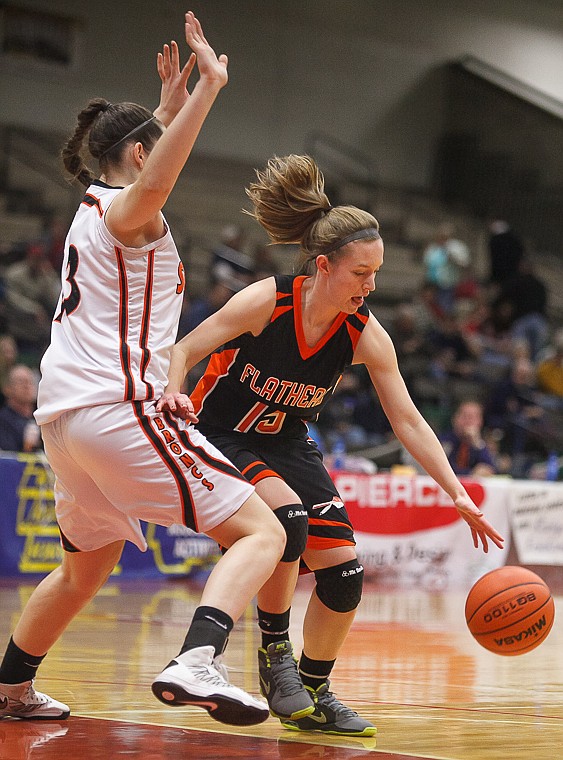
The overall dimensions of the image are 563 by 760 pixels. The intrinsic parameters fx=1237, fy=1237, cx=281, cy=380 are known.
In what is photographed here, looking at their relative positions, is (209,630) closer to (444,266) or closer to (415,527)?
(415,527)

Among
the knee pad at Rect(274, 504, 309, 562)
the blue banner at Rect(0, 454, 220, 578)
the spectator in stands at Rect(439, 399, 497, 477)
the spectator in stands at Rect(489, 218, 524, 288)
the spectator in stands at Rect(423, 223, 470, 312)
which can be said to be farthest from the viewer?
the spectator in stands at Rect(489, 218, 524, 288)

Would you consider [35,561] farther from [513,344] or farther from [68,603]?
[513,344]

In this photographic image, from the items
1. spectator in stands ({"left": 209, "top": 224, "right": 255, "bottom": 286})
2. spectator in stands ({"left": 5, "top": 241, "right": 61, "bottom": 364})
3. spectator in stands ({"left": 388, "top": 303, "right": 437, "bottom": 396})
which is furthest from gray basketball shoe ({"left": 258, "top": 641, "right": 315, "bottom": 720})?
spectator in stands ({"left": 388, "top": 303, "right": 437, "bottom": 396})

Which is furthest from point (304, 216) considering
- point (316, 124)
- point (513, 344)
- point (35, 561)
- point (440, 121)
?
point (440, 121)

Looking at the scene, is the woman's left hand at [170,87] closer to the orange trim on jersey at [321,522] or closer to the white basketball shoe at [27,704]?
the orange trim on jersey at [321,522]

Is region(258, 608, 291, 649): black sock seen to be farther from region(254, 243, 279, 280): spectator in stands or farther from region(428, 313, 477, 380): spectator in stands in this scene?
region(254, 243, 279, 280): spectator in stands

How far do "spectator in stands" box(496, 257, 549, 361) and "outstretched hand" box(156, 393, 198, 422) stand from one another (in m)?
14.7

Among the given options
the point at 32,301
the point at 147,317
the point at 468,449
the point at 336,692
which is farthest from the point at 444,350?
the point at 147,317

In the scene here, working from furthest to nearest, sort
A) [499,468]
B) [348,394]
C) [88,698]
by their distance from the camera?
[348,394] < [499,468] < [88,698]

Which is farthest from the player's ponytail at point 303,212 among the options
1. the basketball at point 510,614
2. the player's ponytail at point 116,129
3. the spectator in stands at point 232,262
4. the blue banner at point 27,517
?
the spectator in stands at point 232,262

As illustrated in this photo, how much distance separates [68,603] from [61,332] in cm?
89

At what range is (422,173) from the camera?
22.0 metres

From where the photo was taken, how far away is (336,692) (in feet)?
15.8

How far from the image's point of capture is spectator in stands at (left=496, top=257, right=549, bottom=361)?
17719mm
